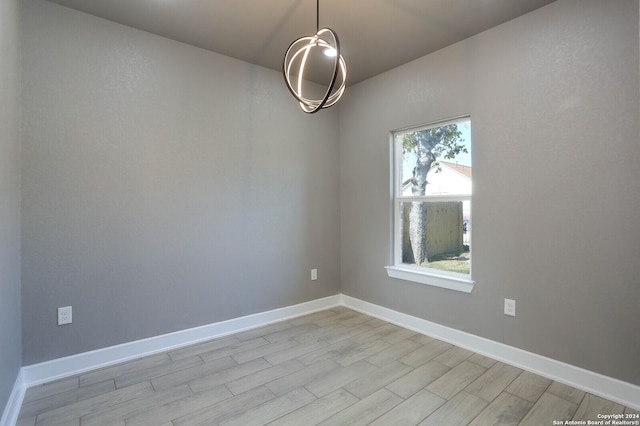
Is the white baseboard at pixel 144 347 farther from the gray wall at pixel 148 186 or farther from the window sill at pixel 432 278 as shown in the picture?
the window sill at pixel 432 278

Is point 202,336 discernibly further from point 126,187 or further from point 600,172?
point 600,172

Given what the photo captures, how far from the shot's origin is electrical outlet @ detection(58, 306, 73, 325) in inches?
91.1

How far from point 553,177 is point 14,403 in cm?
379

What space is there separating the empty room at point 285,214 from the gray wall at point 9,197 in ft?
0.09

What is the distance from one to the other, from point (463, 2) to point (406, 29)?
46 cm

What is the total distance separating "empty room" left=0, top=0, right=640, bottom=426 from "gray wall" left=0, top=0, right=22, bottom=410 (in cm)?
3

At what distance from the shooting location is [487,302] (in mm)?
2656

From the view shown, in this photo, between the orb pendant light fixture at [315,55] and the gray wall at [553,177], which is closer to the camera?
the orb pendant light fixture at [315,55]

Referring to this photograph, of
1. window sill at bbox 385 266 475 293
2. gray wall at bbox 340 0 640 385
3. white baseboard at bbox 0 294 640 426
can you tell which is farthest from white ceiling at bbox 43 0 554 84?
white baseboard at bbox 0 294 640 426

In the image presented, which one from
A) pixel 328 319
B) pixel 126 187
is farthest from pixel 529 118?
pixel 126 187

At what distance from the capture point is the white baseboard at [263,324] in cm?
202

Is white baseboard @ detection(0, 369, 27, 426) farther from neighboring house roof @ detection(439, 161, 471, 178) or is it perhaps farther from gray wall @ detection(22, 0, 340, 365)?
neighboring house roof @ detection(439, 161, 471, 178)

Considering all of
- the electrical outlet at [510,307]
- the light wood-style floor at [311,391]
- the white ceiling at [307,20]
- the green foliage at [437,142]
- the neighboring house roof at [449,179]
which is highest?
the white ceiling at [307,20]

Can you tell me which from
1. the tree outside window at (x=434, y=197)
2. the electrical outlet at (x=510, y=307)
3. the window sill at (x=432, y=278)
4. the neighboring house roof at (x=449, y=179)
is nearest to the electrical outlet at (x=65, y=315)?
the window sill at (x=432, y=278)
